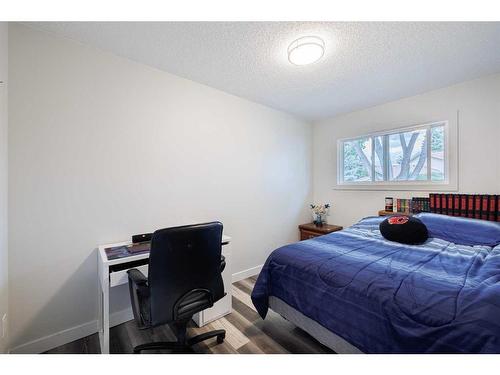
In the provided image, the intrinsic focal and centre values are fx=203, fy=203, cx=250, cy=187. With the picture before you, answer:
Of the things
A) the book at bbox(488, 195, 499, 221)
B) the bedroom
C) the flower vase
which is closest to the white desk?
the bedroom

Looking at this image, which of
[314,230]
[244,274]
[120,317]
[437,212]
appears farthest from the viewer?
[314,230]

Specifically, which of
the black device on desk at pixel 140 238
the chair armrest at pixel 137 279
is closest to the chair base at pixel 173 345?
the chair armrest at pixel 137 279

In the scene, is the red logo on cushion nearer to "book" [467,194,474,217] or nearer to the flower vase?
"book" [467,194,474,217]

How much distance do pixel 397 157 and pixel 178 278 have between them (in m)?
3.30

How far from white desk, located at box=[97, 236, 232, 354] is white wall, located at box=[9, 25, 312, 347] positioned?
19cm

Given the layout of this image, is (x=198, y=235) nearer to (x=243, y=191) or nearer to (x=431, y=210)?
A: (x=243, y=191)

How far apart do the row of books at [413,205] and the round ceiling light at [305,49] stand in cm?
223

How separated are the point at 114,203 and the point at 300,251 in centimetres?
171

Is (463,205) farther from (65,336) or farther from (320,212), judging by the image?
(65,336)

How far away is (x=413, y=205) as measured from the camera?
105 inches

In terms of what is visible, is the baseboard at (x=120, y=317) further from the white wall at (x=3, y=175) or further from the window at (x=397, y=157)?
the window at (x=397, y=157)

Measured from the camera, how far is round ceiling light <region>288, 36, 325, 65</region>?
163 cm

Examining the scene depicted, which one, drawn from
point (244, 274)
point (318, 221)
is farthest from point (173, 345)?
point (318, 221)

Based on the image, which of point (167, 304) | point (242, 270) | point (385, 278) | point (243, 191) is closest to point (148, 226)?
point (167, 304)
